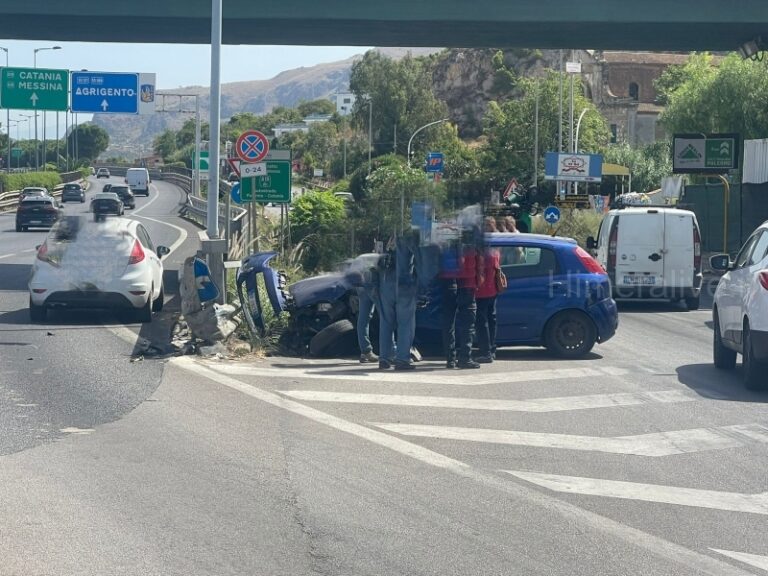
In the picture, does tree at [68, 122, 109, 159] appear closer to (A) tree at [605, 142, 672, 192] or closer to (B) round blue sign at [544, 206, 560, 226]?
(A) tree at [605, 142, 672, 192]

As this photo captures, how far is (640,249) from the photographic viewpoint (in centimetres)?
2186

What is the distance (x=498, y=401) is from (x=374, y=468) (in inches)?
127

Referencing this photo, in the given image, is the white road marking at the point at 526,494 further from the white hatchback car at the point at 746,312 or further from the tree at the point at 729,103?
the tree at the point at 729,103

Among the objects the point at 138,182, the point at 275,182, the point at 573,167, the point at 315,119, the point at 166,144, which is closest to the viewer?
the point at 275,182

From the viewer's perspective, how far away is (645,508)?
743 cm

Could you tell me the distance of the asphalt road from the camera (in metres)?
6.32

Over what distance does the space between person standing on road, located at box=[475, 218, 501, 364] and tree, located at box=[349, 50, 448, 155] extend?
86.2 metres

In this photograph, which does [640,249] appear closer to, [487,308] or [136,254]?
[487,308]

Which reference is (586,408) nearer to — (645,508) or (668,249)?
(645,508)

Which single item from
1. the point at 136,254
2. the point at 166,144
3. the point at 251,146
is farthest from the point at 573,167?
the point at 166,144

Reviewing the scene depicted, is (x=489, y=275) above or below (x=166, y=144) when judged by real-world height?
below

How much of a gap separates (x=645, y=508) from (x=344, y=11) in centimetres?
1700

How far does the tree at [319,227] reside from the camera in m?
23.2

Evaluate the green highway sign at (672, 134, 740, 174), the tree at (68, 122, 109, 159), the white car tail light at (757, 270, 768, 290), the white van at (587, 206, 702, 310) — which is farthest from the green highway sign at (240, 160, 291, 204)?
the tree at (68, 122, 109, 159)
